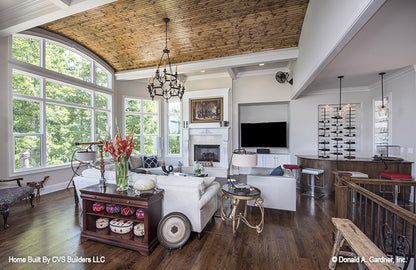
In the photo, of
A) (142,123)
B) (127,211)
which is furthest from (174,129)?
(127,211)

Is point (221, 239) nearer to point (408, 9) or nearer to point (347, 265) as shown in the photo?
point (347, 265)

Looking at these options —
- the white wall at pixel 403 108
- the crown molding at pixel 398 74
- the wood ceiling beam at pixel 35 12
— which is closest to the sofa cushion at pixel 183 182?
the wood ceiling beam at pixel 35 12

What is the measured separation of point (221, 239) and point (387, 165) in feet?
14.4

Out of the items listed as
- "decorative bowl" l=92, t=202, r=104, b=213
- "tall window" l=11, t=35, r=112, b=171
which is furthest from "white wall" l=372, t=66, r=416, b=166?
"tall window" l=11, t=35, r=112, b=171

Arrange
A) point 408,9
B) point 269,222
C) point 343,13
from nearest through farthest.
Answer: point 343,13, point 408,9, point 269,222

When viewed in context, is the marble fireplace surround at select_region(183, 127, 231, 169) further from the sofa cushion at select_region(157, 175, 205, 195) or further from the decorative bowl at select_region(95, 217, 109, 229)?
the decorative bowl at select_region(95, 217, 109, 229)

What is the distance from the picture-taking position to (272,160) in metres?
6.34

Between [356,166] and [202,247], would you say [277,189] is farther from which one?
[356,166]

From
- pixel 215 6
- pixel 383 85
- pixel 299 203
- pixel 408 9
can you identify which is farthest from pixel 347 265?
pixel 383 85

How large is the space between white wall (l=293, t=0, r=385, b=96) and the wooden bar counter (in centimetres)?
226

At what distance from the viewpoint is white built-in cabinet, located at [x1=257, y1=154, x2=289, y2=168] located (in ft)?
20.3

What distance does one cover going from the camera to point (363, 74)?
4.16m

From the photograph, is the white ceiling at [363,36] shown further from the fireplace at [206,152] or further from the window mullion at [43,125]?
the fireplace at [206,152]

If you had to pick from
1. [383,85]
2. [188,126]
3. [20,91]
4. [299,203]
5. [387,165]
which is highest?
[383,85]
